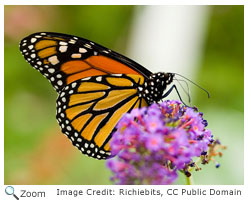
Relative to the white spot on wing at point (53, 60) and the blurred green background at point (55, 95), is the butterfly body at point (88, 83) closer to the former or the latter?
the white spot on wing at point (53, 60)

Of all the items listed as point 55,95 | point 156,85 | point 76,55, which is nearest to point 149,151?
point 156,85

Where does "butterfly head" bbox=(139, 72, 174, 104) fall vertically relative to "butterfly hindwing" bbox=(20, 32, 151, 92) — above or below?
below

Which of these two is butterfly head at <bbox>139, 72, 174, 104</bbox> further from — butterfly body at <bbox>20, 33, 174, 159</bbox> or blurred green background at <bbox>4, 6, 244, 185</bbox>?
blurred green background at <bbox>4, 6, 244, 185</bbox>

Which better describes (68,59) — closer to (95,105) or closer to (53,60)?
(53,60)

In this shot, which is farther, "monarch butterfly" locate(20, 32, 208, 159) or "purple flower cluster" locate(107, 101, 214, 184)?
"monarch butterfly" locate(20, 32, 208, 159)

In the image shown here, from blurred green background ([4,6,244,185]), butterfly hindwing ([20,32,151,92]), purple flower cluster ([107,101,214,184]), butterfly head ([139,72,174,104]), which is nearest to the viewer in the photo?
purple flower cluster ([107,101,214,184])

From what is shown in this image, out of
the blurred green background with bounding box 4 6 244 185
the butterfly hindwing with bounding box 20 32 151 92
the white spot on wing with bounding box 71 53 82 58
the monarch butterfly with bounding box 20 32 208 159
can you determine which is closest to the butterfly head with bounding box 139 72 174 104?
the monarch butterfly with bounding box 20 32 208 159

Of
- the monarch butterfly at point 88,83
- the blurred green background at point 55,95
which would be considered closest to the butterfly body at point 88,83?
the monarch butterfly at point 88,83
